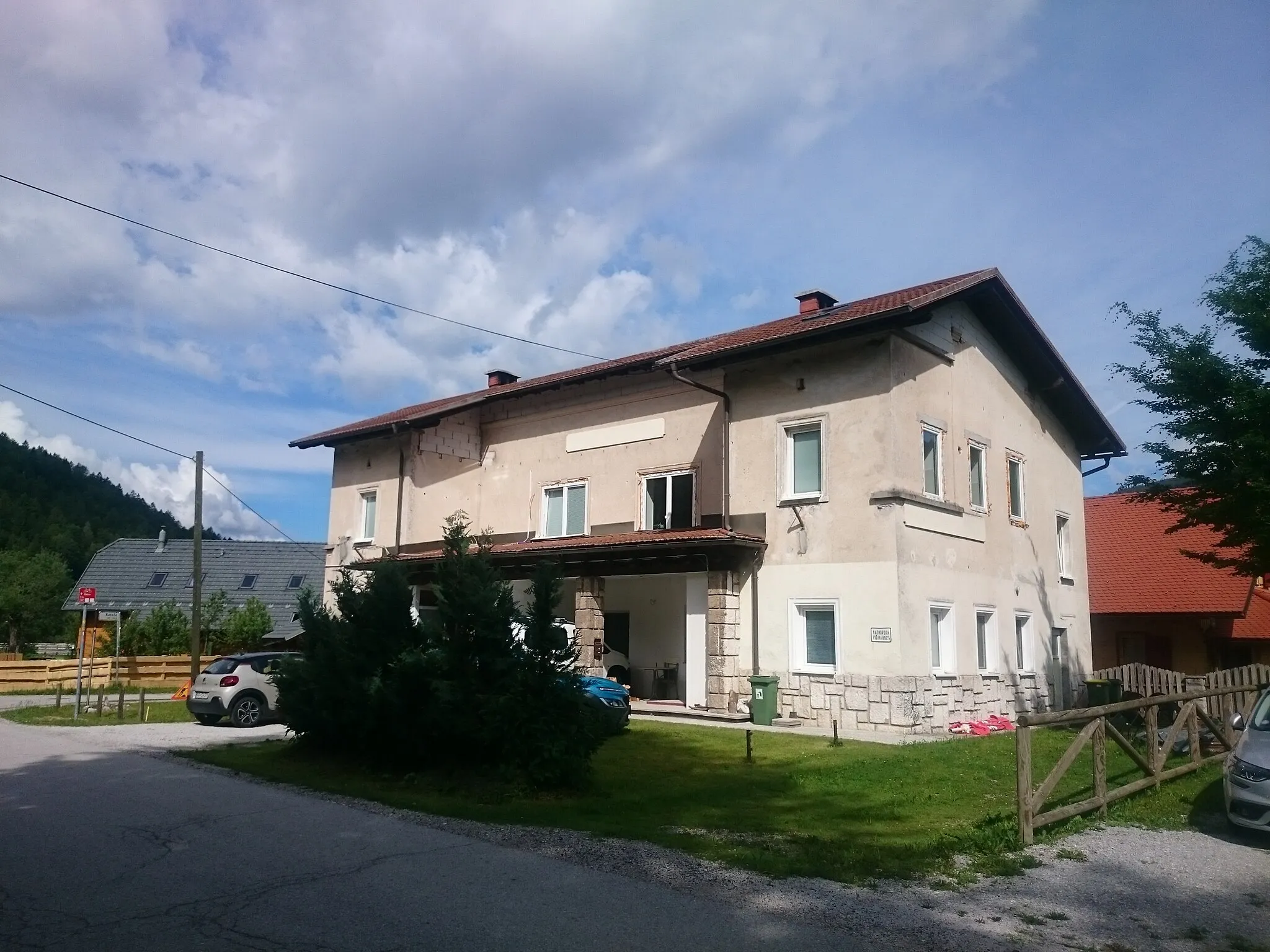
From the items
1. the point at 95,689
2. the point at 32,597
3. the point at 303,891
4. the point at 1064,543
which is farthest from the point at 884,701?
the point at 32,597

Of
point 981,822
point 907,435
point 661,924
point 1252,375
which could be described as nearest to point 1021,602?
point 907,435

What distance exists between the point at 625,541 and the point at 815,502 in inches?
161

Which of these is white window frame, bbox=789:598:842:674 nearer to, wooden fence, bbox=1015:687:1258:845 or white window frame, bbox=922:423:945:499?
white window frame, bbox=922:423:945:499

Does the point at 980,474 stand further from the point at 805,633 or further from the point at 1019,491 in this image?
the point at 805,633

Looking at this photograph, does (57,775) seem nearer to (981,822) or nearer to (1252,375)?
(981,822)

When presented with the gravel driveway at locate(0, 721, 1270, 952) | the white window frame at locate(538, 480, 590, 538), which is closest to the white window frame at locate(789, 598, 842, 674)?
the white window frame at locate(538, 480, 590, 538)

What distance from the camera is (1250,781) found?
340 inches

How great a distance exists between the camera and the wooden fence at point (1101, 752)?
8.45 meters

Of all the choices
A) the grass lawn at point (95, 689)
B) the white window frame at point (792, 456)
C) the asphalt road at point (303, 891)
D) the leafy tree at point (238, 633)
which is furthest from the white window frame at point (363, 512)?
the asphalt road at point (303, 891)

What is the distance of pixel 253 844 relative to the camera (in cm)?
819

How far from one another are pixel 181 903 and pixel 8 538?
8084 centimetres

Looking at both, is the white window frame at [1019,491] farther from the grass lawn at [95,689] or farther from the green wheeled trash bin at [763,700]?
the grass lawn at [95,689]

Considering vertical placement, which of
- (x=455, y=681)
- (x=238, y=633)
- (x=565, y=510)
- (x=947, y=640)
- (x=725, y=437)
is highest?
(x=725, y=437)

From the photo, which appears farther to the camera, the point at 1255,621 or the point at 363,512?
the point at 363,512
